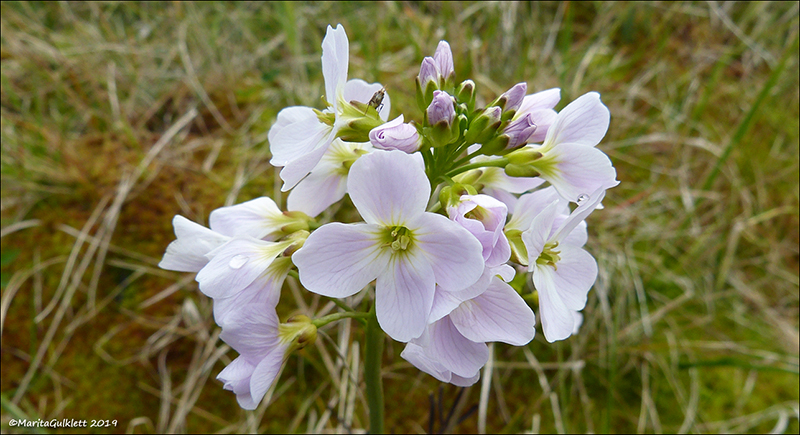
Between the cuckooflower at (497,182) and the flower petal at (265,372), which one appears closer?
the flower petal at (265,372)

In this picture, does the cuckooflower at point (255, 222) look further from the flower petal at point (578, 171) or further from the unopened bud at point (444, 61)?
the flower petal at point (578, 171)

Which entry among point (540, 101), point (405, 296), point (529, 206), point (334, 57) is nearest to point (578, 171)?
point (529, 206)

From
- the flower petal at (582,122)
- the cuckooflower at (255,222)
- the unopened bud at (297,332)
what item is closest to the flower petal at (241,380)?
the unopened bud at (297,332)

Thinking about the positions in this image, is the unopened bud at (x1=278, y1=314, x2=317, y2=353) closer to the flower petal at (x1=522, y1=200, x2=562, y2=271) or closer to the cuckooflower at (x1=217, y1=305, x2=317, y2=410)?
the cuckooflower at (x1=217, y1=305, x2=317, y2=410)

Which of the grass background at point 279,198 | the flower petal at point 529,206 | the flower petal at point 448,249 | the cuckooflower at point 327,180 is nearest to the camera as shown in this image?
the flower petal at point 448,249

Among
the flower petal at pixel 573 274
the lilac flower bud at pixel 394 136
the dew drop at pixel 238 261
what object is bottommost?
the flower petal at pixel 573 274

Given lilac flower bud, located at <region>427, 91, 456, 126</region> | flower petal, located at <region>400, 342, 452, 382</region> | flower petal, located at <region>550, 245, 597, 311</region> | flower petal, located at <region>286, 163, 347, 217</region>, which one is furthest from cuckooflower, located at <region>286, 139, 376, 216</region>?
flower petal, located at <region>550, 245, 597, 311</region>

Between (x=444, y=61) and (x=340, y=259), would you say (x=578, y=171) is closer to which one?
(x=444, y=61)

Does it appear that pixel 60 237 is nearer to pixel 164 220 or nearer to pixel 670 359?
pixel 164 220
